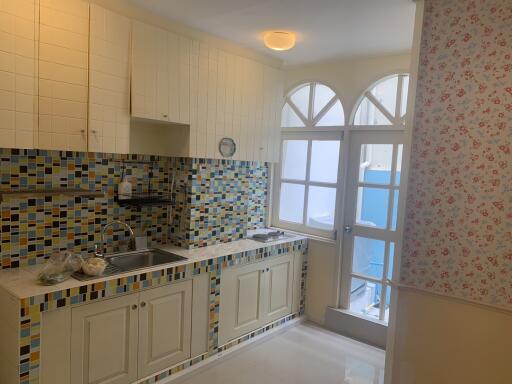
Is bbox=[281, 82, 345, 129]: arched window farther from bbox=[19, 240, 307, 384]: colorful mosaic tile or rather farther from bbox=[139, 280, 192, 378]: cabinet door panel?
bbox=[139, 280, 192, 378]: cabinet door panel

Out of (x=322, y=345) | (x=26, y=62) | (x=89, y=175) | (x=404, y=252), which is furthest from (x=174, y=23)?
(x=322, y=345)

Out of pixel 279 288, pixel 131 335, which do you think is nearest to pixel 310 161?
pixel 279 288

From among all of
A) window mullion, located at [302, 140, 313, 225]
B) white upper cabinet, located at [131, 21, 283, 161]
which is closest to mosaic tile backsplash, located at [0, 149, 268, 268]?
white upper cabinet, located at [131, 21, 283, 161]

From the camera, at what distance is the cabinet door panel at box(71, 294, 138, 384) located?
2148 mm

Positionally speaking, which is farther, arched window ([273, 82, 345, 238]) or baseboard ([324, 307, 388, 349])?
arched window ([273, 82, 345, 238])

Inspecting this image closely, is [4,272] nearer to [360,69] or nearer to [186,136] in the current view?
[186,136]

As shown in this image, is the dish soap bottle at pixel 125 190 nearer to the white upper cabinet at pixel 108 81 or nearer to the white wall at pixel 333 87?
the white upper cabinet at pixel 108 81

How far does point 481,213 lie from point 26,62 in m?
2.58

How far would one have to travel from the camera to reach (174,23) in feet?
9.06

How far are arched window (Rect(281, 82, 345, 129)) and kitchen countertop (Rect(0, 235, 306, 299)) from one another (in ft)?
4.26

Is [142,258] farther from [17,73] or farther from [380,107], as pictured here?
[380,107]

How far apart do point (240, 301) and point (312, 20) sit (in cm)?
215

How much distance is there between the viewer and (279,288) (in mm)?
3473

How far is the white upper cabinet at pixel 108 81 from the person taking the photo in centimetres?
238
